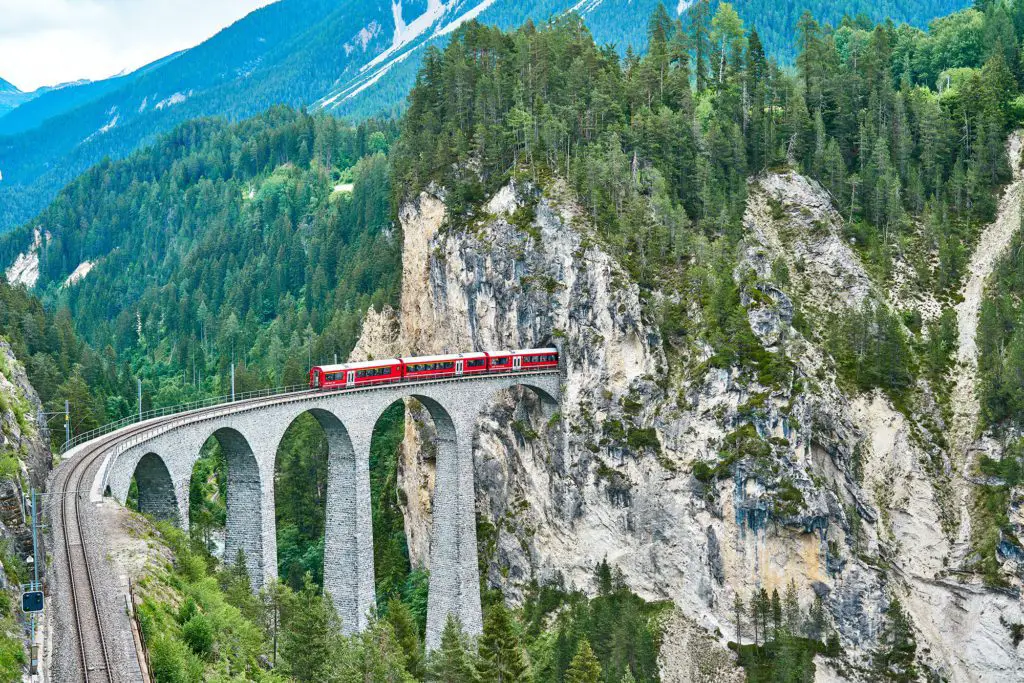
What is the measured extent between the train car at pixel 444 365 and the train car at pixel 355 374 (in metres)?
0.96

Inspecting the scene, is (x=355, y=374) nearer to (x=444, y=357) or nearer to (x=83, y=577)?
(x=444, y=357)

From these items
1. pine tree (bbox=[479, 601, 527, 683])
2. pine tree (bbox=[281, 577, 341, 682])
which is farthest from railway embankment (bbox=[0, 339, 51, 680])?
pine tree (bbox=[479, 601, 527, 683])

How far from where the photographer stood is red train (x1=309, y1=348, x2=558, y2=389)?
7581 cm

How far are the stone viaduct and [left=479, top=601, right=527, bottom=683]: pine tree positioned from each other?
Result: 59.7 feet

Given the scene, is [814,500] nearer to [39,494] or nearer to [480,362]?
[480,362]

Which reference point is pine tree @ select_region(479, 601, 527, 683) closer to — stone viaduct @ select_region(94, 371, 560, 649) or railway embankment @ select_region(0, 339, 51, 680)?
stone viaduct @ select_region(94, 371, 560, 649)

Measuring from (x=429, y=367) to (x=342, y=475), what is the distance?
9772 mm

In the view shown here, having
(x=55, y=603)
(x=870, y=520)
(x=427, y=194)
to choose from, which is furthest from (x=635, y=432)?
(x=55, y=603)

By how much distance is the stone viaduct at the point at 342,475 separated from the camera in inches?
2532

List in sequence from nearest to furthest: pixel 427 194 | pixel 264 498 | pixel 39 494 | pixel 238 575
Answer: pixel 39 494, pixel 238 575, pixel 264 498, pixel 427 194

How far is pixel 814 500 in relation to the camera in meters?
75.8

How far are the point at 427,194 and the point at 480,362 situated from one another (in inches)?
851

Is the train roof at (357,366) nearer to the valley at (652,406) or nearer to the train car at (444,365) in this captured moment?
the valley at (652,406)

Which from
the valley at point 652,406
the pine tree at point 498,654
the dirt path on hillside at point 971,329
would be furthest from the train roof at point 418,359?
the dirt path on hillside at point 971,329
